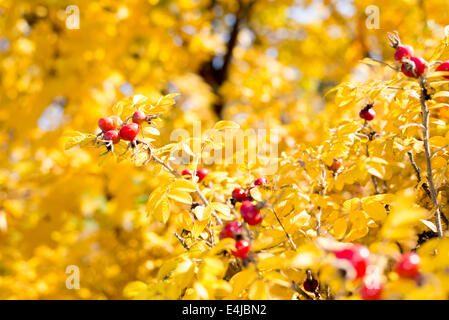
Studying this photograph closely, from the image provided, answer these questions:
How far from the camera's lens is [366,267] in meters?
0.62

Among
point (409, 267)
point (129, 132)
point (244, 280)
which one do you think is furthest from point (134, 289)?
point (409, 267)

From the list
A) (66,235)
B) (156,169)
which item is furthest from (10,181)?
(156,169)

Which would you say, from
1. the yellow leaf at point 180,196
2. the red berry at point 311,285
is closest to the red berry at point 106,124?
the yellow leaf at point 180,196

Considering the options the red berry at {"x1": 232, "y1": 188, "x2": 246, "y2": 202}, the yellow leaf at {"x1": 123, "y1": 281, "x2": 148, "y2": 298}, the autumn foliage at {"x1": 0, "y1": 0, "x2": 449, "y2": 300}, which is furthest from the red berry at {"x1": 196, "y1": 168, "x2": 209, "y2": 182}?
the yellow leaf at {"x1": 123, "y1": 281, "x2": 148, "y2": 298}

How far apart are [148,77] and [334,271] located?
10.9 feet

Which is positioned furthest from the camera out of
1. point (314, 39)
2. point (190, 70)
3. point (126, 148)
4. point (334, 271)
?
point (190, 70)

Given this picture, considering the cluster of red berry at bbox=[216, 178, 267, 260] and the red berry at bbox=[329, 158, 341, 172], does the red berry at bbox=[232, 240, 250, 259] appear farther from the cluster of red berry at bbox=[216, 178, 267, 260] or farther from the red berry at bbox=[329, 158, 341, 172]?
the red berry at bbox=[329, 158, 341, 172]

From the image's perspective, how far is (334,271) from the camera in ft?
2.03

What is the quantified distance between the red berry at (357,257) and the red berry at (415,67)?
0.56m

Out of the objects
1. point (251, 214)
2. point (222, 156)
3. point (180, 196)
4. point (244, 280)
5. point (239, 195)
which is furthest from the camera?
point (222, 156)

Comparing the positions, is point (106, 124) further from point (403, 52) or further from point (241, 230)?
point (403, 52)

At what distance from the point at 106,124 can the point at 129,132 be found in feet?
0.25

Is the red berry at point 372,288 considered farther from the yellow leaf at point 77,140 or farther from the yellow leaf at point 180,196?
the yellow leaf at point 77,140

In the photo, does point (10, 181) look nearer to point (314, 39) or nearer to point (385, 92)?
point (385, 92)
